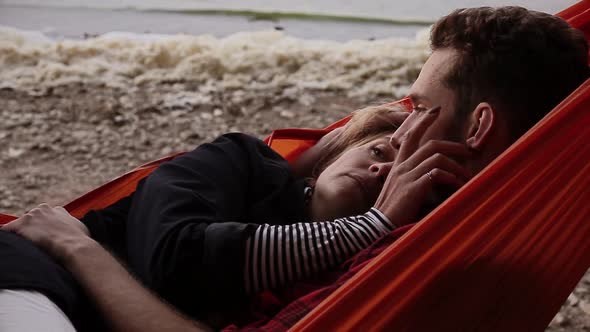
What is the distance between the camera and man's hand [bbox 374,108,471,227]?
897 mm

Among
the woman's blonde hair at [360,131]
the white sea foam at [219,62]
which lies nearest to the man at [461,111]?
the woman's blonde hair at [360,131]

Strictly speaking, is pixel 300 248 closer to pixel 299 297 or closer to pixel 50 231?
pixel 299 297

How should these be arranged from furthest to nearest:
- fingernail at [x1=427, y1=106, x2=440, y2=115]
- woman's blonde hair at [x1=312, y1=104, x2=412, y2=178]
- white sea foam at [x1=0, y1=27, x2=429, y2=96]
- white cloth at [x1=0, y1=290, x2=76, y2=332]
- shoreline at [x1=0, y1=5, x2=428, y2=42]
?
shoreline at [x1=0, y1=5, x2=428, y2=42], white sea foam at [x1=0, y1=27, x2=429, y2=96], woman's blonde hair at [x1=312, y1=104, x2=412, y2=178], fingernail at [x1=427, y1=106, x2=440, y2=115], white cloth at [x1=0, y1=290, x2=76, y2=332]

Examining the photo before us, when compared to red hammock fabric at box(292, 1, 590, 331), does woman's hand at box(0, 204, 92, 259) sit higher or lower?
lower

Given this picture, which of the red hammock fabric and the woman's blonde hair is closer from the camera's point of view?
the red hammock fabric

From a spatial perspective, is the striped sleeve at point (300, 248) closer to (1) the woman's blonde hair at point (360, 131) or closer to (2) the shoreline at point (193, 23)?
(1) the woman's blonde hair at point (360, 131)

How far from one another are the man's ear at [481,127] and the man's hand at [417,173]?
0.01 metres

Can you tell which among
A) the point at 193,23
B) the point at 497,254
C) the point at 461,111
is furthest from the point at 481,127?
the point at 193,23

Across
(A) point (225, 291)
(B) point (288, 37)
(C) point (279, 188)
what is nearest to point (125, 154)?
(B) point (288, 37)

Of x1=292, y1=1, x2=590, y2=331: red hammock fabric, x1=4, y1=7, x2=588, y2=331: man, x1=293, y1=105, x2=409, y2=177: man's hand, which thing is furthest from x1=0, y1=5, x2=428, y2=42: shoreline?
x1=292, y1=1, x2=590, y2=331: red hammock fabric

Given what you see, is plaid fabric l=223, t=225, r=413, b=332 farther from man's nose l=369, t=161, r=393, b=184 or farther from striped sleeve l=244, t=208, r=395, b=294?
man's nose l=369, t=161, r=393, b=184

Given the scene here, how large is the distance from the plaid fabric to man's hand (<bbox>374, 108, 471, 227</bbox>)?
34 millimetres

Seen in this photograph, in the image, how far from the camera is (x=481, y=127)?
958mm

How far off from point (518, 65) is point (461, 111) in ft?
0.29
